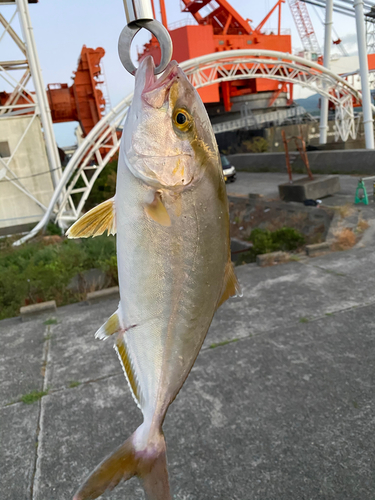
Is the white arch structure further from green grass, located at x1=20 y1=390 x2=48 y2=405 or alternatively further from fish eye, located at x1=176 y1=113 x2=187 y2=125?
fish eye, located at x1=176 y1=113 x2=187 y2=125

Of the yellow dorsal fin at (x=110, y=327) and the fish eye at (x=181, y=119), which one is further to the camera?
the yellow dorsal fin at (x=110, y=327)

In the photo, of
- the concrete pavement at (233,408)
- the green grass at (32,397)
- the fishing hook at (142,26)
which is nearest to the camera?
the fishing hook at (142,26)

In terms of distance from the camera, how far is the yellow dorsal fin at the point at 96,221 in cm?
139

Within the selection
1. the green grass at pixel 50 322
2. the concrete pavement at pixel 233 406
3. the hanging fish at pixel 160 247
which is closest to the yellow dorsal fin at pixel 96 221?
the hanging fish at pixel 160 247

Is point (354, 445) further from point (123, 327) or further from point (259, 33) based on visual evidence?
point (259, 33)

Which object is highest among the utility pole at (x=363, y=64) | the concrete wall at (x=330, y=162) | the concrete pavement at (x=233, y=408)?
the utility pole at (x=363, y=64)

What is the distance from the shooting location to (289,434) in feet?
11.2

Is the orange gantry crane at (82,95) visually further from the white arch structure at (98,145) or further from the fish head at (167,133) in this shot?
the fish head at (167,133)

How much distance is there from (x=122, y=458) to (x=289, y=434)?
8.05 feet

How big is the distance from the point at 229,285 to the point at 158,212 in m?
0.43

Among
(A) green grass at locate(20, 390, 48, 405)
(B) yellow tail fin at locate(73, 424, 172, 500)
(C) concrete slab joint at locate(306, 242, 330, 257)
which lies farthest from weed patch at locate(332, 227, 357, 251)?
(B) yellow tail fin at locate(73, 424, 172, 500)

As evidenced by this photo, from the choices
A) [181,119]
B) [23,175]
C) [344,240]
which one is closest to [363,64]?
[344,240]

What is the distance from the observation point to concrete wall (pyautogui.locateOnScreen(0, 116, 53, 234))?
1295 centimetres

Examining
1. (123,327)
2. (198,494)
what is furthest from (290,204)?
(123,327)
